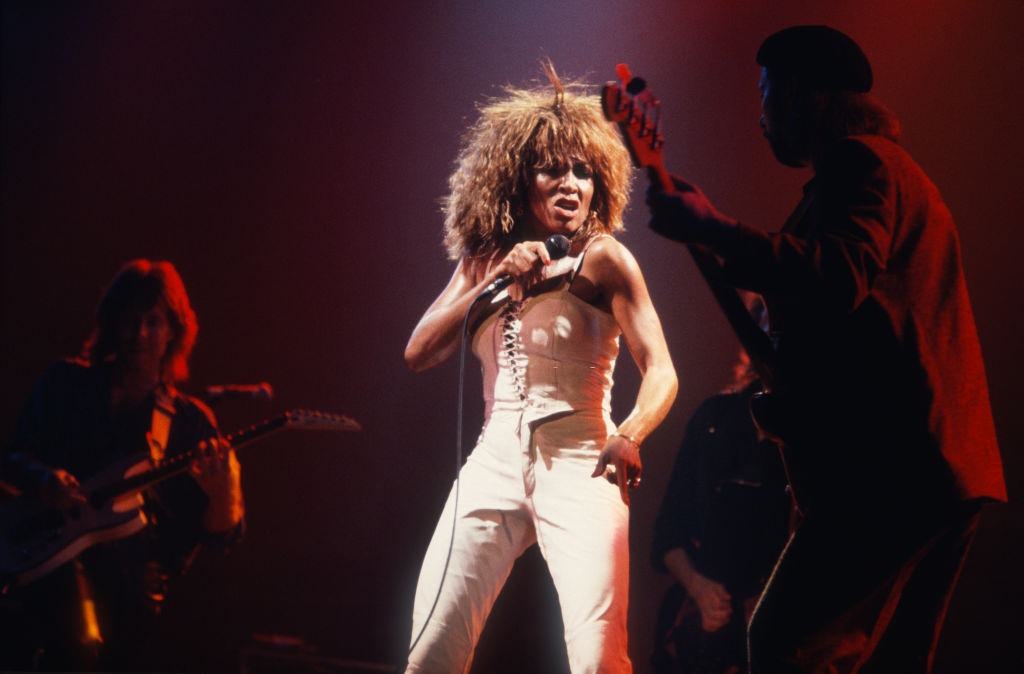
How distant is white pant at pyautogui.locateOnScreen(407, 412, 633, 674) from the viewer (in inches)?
104

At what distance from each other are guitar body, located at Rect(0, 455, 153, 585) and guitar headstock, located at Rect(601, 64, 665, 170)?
3534 mm

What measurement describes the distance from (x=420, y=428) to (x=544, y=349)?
2.42 m

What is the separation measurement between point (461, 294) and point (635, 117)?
1239mm

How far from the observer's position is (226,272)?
5.70 meters

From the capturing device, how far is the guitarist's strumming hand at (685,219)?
188 cm

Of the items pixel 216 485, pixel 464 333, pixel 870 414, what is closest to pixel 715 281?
pixel 870 414

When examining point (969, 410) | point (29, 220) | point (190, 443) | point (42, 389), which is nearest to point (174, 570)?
point (190, 443)

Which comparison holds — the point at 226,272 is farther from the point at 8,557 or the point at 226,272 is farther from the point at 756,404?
the point at 756,404

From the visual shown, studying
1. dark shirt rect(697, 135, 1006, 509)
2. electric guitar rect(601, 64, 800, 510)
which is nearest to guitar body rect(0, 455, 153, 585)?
electric guitar rect(601, 64, 800, 510)

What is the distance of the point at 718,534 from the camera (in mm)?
4109

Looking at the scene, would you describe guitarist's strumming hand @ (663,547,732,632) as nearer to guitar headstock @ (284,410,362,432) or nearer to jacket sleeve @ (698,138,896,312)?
guitar headstock @ (284,410,362,432)

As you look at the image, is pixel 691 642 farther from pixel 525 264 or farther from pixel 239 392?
pixel 239 392

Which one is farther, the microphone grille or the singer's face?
the singer's face

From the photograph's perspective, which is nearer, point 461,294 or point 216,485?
point 461,294
